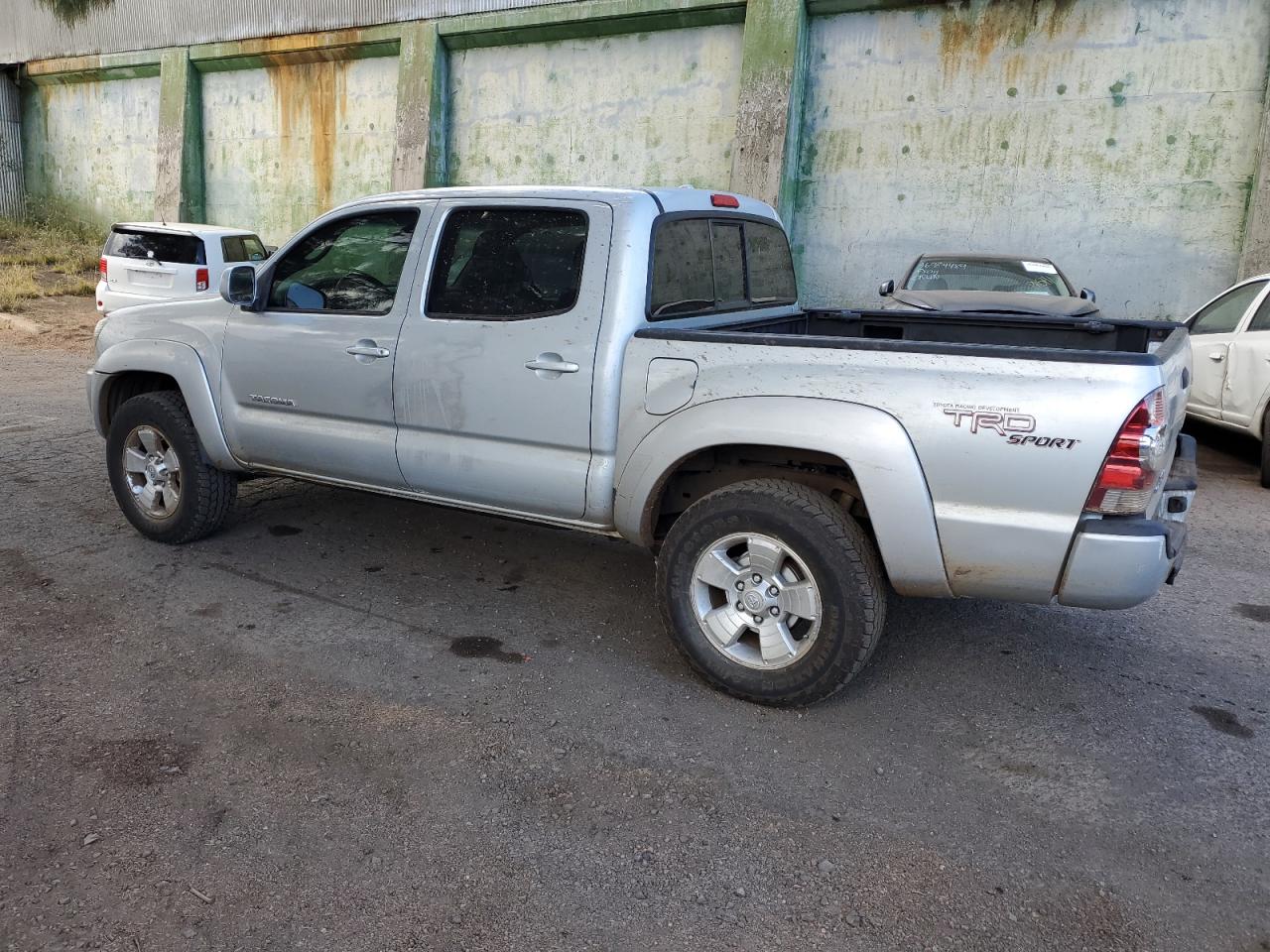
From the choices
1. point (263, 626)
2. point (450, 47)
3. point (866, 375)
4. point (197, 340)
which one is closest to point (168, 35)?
point (450, 47)

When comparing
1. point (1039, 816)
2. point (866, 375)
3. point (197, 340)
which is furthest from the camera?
point (197, 340)

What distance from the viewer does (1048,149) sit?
12.1 m

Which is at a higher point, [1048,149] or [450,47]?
[450,47]

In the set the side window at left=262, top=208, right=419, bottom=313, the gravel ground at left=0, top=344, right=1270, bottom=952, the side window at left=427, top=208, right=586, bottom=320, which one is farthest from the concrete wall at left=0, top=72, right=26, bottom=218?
the side window at left=427, top=208, right=586, bottom=320

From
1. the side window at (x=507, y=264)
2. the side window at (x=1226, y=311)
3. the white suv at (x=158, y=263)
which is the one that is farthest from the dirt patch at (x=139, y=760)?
the white suv at (x=158, y=263)

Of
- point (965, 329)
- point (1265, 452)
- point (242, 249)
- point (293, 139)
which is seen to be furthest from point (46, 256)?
point (1265, 452)

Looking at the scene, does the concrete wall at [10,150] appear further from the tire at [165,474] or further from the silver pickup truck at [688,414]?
the tire at [165,474]

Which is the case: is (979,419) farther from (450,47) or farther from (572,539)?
(450,47)

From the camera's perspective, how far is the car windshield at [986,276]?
375 inches

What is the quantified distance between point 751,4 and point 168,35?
529 inches

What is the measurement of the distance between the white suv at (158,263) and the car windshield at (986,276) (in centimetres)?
886

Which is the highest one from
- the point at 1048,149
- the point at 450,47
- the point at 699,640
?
the point at 450,47

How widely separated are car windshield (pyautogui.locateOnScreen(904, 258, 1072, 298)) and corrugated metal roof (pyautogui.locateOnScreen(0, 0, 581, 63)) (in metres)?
8.43

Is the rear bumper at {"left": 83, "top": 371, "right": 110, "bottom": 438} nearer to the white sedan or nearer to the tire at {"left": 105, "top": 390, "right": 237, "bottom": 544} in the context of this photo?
the tire at {"left": 105, "top": 390, "right": 237, "bottom": 544}
